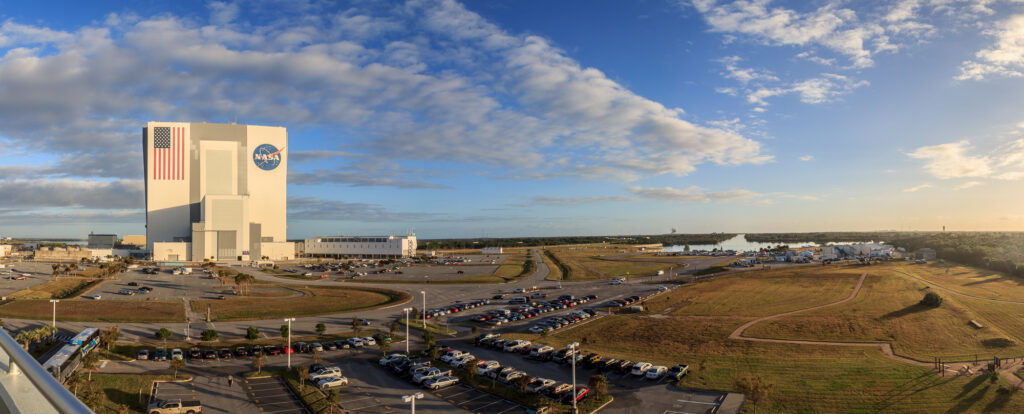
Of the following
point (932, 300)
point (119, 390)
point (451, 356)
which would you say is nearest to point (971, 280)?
point (932, 300)

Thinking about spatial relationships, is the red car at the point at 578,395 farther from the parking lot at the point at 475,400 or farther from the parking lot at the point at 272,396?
the parking lot at the point at 272,396

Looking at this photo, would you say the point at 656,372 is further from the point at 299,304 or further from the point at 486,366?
the point at 299,304

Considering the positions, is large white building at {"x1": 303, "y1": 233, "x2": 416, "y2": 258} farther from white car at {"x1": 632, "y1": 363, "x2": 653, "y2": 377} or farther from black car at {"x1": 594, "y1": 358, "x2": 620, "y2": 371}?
white car at {"x1": 632, "y1": 363, "x2": 653, "y2": 377}

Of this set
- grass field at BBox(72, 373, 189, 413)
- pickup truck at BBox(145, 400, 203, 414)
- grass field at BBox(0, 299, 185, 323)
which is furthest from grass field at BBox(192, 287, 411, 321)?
pickup truck at BBox(145, 400, 203, 414)

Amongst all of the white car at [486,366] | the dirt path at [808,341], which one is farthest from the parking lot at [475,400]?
the dirt path at [808,341]

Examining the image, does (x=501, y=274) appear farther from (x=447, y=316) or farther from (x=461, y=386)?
(x=461, y=386)

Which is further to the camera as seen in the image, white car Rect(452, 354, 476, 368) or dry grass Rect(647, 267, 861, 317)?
dry grass Rect(647, 267, 861, 317)

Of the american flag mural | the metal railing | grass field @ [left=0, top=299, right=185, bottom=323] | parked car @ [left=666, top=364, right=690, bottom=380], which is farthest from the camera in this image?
the american flag mural
